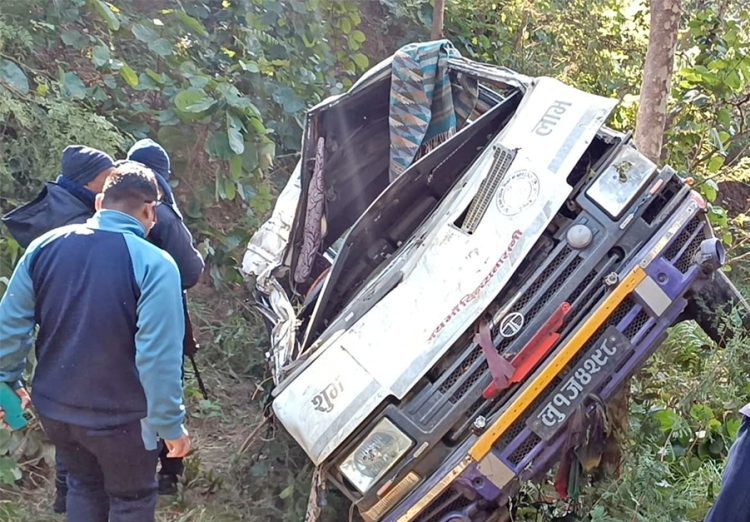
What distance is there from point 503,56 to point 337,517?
6.50 meters

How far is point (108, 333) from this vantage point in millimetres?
2664

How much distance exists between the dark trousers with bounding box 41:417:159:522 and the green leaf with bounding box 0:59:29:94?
106 inches

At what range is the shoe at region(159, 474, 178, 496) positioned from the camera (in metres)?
3.49

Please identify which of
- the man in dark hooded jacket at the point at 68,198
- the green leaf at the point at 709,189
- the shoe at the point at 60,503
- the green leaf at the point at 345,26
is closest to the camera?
the man in dark hooded jacket at the point at 68,198

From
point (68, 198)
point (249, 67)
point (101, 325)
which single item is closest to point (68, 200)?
point (68, 198)

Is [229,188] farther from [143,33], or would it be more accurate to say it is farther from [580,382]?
[580,382]

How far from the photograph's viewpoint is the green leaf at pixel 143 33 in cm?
554

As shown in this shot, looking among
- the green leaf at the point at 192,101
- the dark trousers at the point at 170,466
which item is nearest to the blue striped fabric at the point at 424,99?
the green leaf at the point at 192,101

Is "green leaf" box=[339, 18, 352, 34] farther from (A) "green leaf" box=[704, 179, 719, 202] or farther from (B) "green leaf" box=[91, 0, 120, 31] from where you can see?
(A) "green leaf" box=[704, 179, 719, 202]

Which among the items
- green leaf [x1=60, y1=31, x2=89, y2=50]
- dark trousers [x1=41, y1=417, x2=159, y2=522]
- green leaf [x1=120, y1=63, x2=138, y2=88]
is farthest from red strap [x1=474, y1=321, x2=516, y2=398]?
green leaf [x1=60, y1=31, x2=89, y2=50]

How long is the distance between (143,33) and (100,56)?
0.42 m

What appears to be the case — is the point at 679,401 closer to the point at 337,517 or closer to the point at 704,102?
the point at 337,517

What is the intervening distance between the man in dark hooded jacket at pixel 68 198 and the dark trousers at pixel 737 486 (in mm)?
2501

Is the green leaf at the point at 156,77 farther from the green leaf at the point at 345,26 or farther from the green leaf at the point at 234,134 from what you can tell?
the green leaf at the point at 345,26
